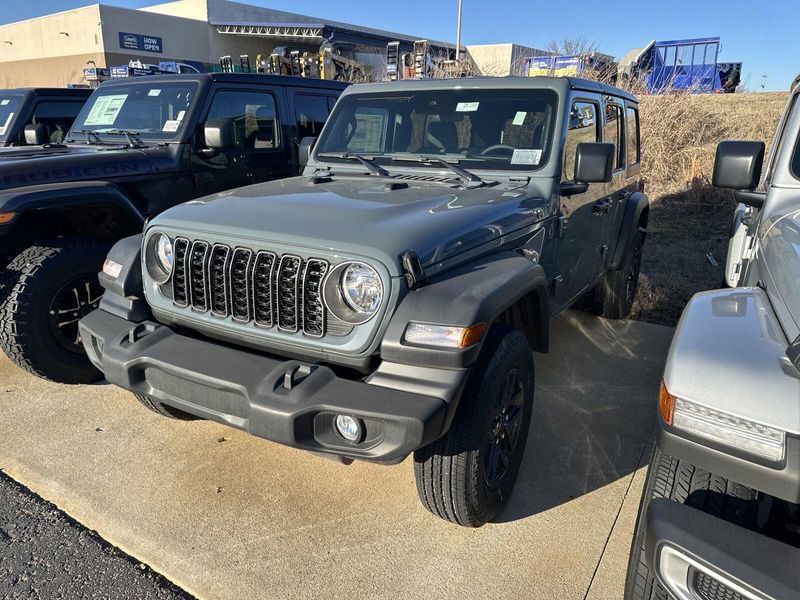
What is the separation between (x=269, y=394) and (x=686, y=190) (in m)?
→ 9.72

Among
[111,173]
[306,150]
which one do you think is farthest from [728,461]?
[111,173]

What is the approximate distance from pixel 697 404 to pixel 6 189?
4.12 m

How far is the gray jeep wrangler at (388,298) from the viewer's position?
2.07m

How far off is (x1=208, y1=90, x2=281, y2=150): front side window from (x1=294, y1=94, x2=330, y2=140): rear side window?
0.26 metres

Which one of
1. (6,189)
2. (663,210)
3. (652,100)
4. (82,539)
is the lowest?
(82,539)

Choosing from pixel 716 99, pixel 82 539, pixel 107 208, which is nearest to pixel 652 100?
pixel 716 99

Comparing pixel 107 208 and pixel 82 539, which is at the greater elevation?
pixel 107 208

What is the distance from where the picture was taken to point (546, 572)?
2381 millimetres

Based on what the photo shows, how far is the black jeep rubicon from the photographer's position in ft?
12.0

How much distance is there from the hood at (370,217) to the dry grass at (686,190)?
3.31m

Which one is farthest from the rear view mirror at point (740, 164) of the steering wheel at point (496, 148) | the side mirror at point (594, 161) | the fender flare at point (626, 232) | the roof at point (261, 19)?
the roof at point (261, 19)

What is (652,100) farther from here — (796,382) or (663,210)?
(796,382)

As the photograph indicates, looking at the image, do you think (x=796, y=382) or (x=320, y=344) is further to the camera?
(x=320, y=344)

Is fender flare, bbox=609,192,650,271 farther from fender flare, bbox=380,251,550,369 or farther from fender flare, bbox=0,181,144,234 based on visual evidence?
fender flare, bbox=0,181,144,234
